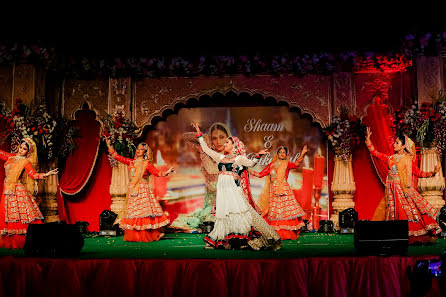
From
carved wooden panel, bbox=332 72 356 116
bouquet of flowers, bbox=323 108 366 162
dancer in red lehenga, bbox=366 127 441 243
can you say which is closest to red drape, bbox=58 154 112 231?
bouquet of flowers, bbox=323 108 366 162

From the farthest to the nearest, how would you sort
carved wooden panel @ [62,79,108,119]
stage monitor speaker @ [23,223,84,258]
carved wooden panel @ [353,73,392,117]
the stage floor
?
carved wooden panel @ [62,79,108,119]
carved wooden panel @ [353,73,392,117]
the stage floor
stage monitor speaker @ [23,223,84,258]

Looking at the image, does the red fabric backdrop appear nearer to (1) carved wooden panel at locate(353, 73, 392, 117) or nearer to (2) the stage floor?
(2) the stage floor

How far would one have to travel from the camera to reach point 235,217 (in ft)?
20.8

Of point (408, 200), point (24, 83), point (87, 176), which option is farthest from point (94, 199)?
point (408, 200)

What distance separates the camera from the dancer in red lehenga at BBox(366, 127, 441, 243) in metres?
7.07

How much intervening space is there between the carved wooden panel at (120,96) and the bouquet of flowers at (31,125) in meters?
1.19

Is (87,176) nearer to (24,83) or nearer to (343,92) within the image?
(24,83)

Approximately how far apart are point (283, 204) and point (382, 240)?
285 cm

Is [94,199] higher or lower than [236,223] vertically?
higher

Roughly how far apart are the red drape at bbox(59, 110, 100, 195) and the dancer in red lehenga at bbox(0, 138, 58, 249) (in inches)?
80.7

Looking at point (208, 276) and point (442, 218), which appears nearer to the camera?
point (208, 276)

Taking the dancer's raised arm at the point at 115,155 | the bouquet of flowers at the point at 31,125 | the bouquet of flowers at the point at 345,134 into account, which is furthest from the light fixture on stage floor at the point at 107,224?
the bouquet of flowers at the point at 345,134

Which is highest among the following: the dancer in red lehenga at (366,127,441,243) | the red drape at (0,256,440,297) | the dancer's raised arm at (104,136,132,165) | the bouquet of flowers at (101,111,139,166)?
the bouquet of flowers at (101,111,139,166)

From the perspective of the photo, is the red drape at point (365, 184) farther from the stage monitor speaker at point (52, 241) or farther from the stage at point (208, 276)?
the stage monitor speaker at point (52, 241)
